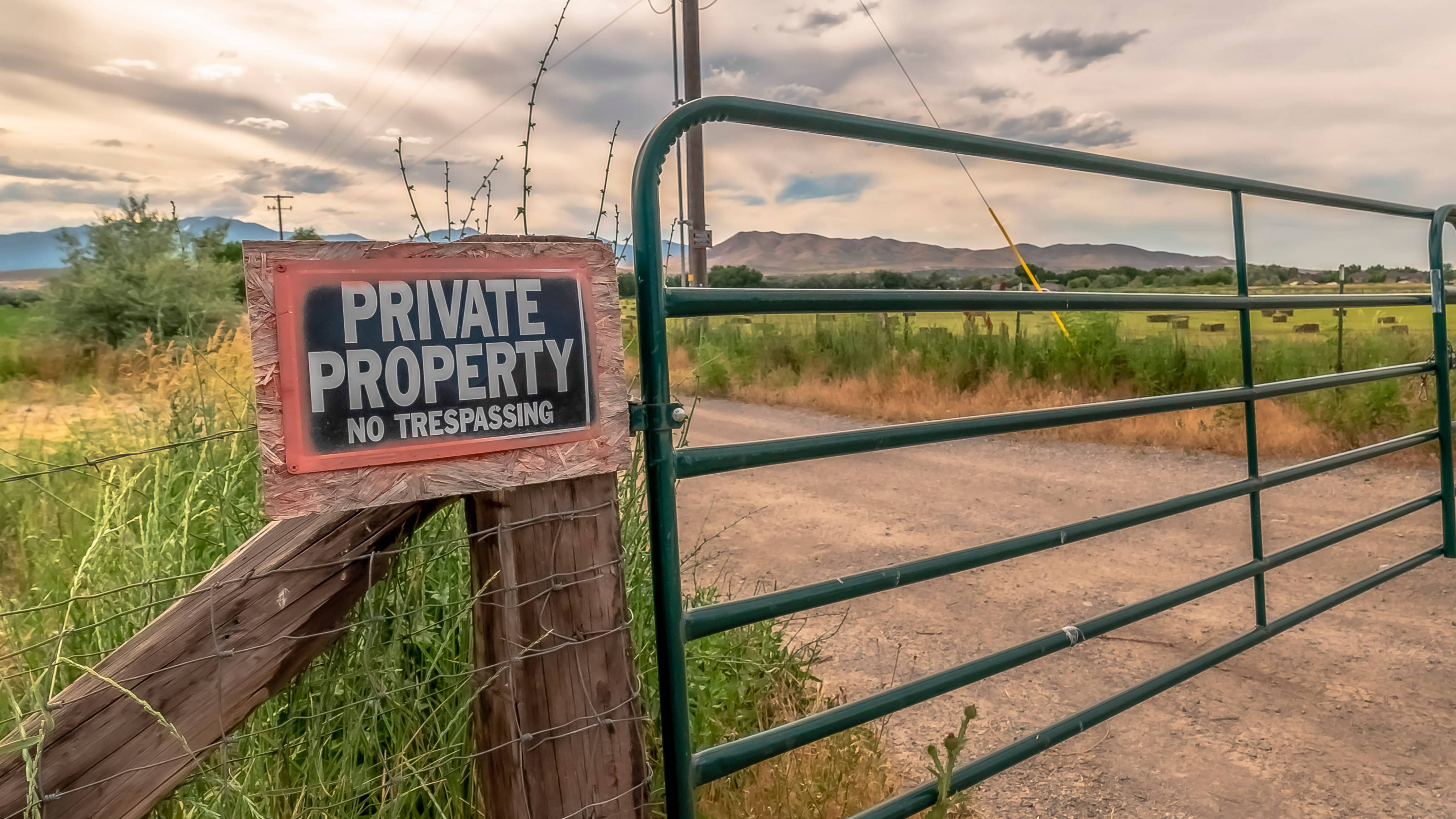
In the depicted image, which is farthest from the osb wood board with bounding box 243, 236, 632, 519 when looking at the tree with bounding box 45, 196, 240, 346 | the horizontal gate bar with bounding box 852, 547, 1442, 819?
the tree with bounding box 45, 196, 240, 346

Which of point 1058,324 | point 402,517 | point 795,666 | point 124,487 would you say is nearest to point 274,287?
point 402,517

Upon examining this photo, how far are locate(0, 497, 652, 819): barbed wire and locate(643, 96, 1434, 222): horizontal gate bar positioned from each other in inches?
25.7

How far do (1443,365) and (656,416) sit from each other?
184 inches

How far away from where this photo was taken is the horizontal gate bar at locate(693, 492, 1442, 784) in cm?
183

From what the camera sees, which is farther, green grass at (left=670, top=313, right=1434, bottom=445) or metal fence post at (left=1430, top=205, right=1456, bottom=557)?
green grass at (left=670, top=313, right=1434, bottom=445)

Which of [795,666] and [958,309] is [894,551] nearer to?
[795,666]

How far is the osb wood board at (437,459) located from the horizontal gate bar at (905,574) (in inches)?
17.1

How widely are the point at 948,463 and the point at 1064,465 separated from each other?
0.94 m

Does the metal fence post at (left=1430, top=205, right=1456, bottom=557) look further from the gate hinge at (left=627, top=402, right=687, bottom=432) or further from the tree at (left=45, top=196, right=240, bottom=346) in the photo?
the tree at (left=45, top=196, right=240, bottom=346)

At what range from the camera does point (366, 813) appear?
202 cm

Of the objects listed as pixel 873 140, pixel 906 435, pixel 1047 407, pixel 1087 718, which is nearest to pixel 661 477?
pixel 906 435

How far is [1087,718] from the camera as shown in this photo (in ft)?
8.30

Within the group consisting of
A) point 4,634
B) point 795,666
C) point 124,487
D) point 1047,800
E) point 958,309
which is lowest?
point 1047,800

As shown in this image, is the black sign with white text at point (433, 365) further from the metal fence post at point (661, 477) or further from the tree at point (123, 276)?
the tree at point (123, 276)
